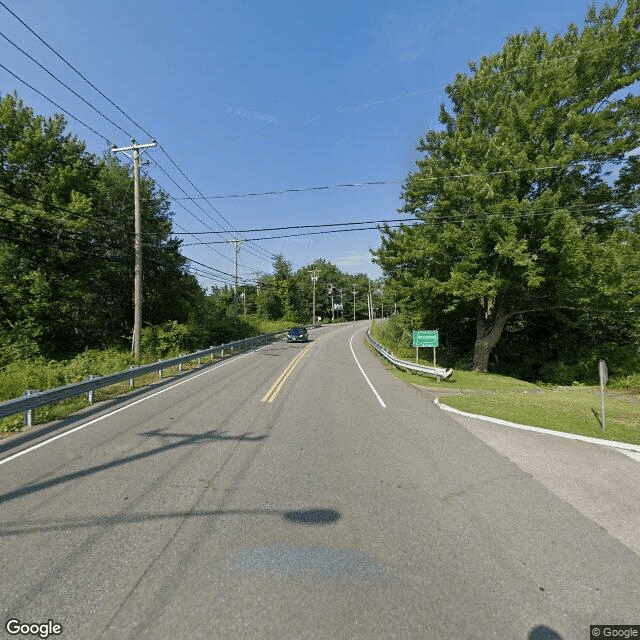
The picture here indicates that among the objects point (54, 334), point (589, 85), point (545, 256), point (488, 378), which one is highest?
point (589, 85)

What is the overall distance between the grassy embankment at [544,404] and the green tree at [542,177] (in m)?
3.61

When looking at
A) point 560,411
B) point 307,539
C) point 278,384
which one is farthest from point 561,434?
point 278,384

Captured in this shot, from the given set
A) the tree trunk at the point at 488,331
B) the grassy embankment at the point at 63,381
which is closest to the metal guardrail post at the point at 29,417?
the grassy embankment at the point at 63,381

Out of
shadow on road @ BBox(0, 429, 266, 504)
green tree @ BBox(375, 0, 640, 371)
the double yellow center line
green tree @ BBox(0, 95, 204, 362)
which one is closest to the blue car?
green tree @ BBox(0, 95, 204, 362)

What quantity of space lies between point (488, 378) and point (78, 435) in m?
14.5

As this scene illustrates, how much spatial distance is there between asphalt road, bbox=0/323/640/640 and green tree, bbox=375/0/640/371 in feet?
32.3

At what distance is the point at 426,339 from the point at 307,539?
516 inches

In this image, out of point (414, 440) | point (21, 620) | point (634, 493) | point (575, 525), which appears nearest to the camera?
point (21, 620)

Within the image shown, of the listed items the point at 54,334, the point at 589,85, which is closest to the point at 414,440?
the point at 589,85

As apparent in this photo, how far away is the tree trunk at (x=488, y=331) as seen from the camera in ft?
59.4

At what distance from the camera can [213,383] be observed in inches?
520

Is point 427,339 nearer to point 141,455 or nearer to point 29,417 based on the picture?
point 141,455

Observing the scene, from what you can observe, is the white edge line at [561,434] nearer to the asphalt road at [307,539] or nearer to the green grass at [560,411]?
the green grass at [560,411]

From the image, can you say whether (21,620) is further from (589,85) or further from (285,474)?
(589,85)
